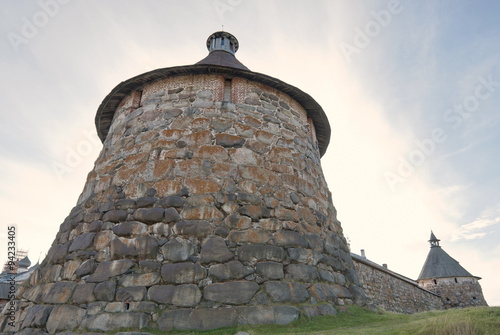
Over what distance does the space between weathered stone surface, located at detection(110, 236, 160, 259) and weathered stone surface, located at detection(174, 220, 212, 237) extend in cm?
34

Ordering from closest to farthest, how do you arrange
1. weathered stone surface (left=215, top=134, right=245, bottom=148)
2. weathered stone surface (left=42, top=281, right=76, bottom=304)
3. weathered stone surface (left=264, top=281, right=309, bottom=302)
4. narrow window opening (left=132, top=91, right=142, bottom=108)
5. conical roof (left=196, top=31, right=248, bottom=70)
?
weathered stone surface (left=264, top=281, right=309, bottom=302) → weathered stone surface (left=42, top=281, right=76, bottom=304) → weathered stone surface (left=215, top=134, right=245, bottom=148) → narrow window opening (left=132, top=91, right=142, bottom=108) → conical roof (left=196, top=31, right=248, bottom=70)

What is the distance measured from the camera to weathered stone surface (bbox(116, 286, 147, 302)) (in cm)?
358

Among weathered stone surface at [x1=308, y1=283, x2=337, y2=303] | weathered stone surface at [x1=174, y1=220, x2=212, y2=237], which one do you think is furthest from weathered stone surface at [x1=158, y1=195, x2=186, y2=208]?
weathered stone surface at [x1=308, y1=283, x2=337, y2=303]

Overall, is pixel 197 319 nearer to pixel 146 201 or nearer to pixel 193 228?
pixel 193 228

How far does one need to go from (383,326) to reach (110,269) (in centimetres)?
346

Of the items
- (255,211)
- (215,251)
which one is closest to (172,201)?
(215,251)

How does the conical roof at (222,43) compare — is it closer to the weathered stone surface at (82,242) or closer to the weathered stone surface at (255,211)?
the weathered stone surface at (255,211)

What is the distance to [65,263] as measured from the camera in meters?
4.29

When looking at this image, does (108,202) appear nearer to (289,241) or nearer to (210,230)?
(210,230)

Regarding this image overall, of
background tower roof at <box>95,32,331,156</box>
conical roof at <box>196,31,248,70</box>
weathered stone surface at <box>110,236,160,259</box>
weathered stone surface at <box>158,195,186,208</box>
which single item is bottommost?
weathered stone surface at <box>110,236,160,259</box>

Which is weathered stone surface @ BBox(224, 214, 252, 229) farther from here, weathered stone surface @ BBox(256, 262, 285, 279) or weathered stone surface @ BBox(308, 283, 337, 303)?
weathered stone surface @ BBox(308, 283, 337, 303)

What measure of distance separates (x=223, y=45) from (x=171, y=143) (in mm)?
5850

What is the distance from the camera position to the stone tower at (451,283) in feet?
79.6

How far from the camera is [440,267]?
26484mm
